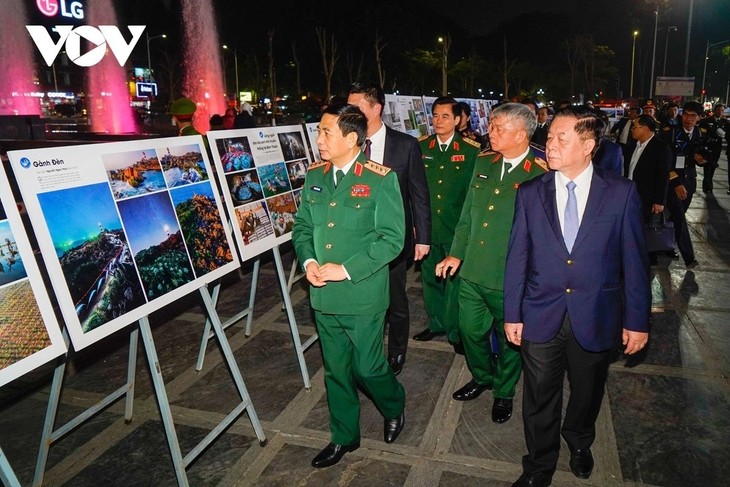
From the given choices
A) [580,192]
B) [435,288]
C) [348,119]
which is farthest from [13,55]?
[580,192]

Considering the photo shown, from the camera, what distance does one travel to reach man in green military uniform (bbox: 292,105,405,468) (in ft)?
10.1

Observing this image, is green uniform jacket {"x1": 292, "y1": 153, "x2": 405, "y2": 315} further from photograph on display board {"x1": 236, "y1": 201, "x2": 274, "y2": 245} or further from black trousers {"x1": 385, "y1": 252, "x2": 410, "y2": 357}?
black trousers {"x1": 385, "y1": 252, "x2": 410, "y2": 357}

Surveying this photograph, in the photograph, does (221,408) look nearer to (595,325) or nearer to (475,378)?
(475,378)

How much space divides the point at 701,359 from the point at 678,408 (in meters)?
1.01

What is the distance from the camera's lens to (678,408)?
3.93 m

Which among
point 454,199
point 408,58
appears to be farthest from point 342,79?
point 454,199

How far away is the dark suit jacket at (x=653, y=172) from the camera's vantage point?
21.6ft

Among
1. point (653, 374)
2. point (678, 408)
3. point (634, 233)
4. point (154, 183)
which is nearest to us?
point (634, 233)

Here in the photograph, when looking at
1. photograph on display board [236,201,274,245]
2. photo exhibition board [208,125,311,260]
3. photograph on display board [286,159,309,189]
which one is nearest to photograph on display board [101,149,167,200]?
photo exhibition board [208,125,311,260]

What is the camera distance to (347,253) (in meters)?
3.14

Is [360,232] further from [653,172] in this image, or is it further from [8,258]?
[653,172]

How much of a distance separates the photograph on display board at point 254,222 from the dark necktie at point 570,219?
233 cm

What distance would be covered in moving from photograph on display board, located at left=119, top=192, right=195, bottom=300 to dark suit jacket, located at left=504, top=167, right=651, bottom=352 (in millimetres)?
1869

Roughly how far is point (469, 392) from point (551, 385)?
1.19 m
